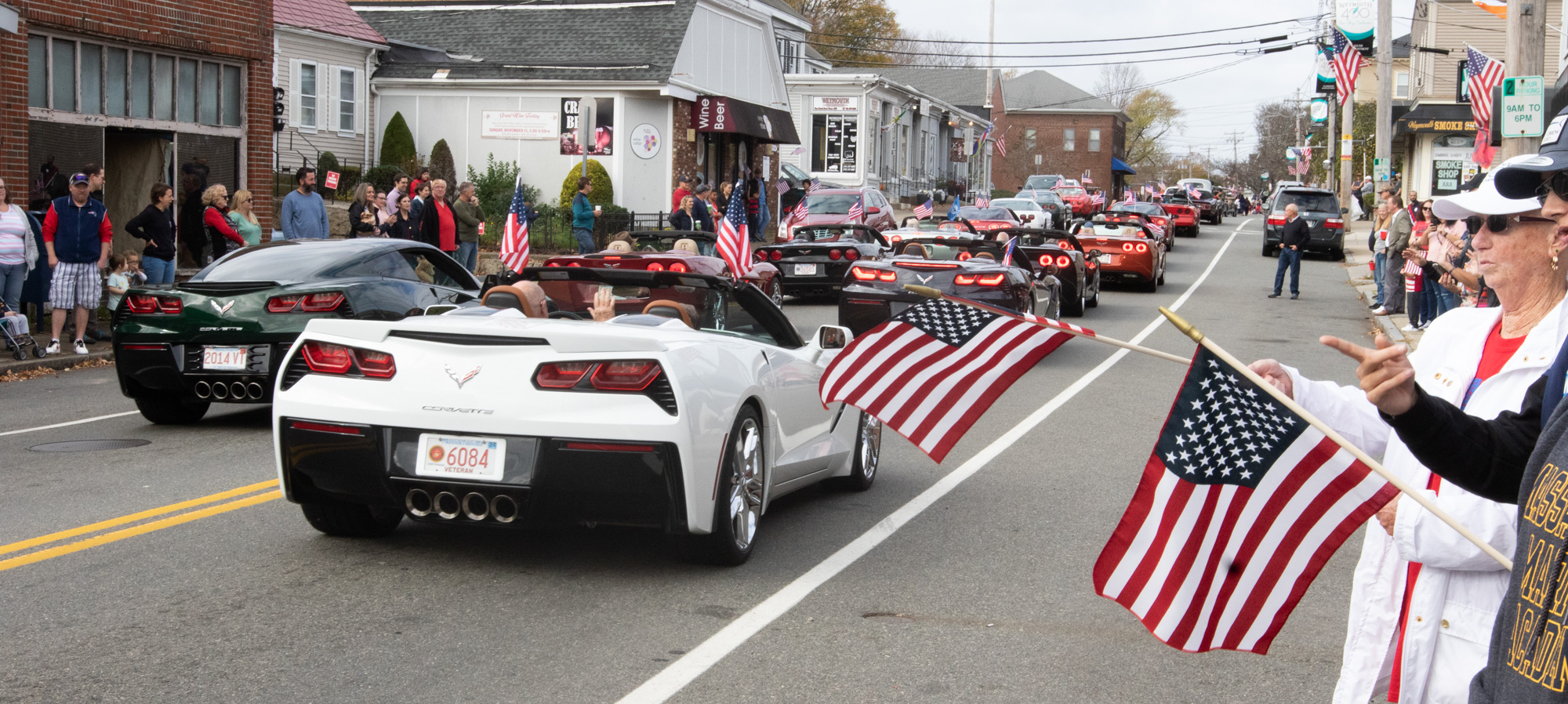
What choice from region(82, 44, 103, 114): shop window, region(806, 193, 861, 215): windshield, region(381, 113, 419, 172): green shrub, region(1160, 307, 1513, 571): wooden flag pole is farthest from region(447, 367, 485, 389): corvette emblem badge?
region(381, 113, 419, 172): green shrub

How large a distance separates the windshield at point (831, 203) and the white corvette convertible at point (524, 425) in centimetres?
2438

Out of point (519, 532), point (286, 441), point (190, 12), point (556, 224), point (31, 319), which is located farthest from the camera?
point (556, 224)

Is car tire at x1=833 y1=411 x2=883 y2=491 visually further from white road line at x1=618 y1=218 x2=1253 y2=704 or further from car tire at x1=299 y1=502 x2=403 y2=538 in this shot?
car tire at x1=299 y1=502 x2=403 y2=538

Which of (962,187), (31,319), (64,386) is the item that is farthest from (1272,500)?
(962,187)

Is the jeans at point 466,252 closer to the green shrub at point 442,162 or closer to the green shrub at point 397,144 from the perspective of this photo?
the green shrub at point 442,162

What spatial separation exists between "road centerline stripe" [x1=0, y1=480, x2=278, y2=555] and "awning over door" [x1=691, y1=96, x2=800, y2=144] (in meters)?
28.3

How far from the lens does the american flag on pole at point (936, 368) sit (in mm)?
4531

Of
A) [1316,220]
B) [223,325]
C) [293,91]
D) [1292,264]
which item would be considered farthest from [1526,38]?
[293,91]

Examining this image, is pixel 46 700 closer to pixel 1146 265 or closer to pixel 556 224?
pixel 1146 265

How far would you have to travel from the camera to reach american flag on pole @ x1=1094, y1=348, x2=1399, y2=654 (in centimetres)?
334

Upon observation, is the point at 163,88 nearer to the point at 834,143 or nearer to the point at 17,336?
the point at 17,336

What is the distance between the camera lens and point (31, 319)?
1661 cm

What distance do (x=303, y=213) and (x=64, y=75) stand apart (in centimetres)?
453

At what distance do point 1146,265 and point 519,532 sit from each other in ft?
70.0
